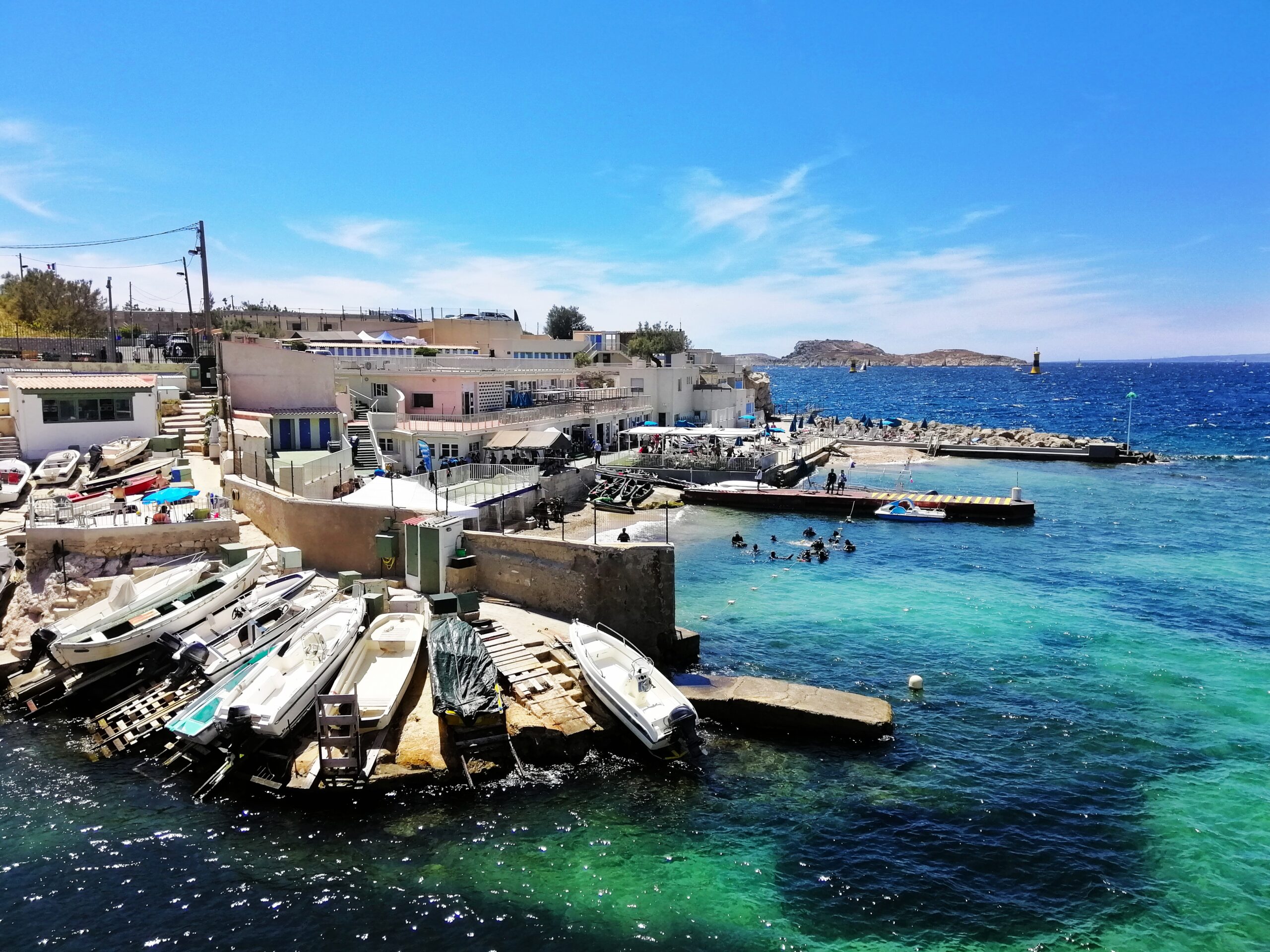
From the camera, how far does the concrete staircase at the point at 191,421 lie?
35.5 metres

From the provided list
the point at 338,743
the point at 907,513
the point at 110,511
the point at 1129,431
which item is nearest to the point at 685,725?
the point at 338,743

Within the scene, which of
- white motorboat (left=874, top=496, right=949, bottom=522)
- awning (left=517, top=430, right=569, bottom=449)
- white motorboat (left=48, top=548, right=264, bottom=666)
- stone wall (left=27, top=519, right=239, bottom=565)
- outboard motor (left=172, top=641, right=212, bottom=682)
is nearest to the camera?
white motorboat (left=48, top=548, right=264, bottom=666)

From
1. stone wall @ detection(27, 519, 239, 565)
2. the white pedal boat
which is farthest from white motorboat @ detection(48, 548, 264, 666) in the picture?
stone wall @ detection(27, 519, 239, 565)

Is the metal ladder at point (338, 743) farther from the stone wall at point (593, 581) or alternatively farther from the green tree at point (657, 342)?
the green tree at point (657, 342)

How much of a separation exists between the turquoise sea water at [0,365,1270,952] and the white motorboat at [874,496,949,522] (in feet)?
62.3

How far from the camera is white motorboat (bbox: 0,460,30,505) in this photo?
1043 inches

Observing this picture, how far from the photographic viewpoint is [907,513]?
44281mm

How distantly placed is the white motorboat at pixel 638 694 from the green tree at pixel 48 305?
61.8 meters

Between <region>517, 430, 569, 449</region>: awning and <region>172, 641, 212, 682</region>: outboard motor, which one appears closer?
<region>172, 641, 212, 682</region>: outboard motor

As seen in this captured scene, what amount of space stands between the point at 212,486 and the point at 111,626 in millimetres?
11036

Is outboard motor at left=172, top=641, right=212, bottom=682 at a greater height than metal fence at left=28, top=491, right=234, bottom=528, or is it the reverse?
metal fence at left=28, top=491, right=234, bottom=528

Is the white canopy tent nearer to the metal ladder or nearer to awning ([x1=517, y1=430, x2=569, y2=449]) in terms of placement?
the metal ladder

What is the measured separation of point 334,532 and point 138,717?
25.4 feet

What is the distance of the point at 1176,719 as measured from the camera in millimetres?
19641
